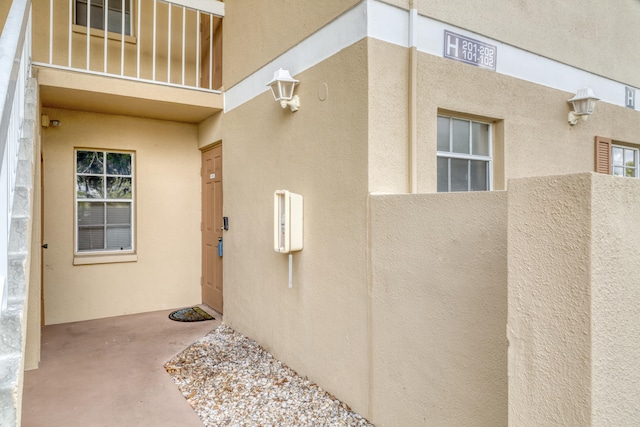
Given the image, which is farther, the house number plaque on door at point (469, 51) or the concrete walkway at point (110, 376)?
the house number plaque on door at point (469, 51)

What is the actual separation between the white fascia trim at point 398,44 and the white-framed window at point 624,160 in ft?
1.84

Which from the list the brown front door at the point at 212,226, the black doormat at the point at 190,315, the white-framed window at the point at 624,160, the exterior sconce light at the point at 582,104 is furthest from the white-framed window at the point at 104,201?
the white-framed window at the point at 624,160

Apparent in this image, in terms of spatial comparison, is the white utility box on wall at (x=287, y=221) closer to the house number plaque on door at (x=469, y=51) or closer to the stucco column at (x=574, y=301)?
the house number plaque on door at (x=469, y=51)

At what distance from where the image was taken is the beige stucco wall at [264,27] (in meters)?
3.52

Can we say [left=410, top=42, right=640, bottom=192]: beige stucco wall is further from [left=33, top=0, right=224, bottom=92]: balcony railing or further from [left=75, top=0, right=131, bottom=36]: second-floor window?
[left=75, top=0, right=131, bottom=36]: second-floor window

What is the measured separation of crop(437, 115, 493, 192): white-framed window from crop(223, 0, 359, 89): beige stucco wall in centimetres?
137

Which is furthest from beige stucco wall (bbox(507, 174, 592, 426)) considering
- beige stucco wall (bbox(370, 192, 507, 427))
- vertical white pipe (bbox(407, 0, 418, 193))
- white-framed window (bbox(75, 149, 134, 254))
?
white-framed window (bbox(75, 149, 134, 254))

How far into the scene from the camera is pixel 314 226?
359 centimetres

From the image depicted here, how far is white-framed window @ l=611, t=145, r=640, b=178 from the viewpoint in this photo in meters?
5.04

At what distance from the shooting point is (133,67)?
5.66 m

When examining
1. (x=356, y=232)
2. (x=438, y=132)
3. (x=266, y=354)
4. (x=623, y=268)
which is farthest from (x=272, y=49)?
(x=623, y=268)

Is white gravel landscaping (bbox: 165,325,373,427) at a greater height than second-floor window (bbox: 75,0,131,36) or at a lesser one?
lesser

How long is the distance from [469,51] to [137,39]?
454 centimetres

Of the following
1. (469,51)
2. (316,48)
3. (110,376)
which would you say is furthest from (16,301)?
(469,51)
